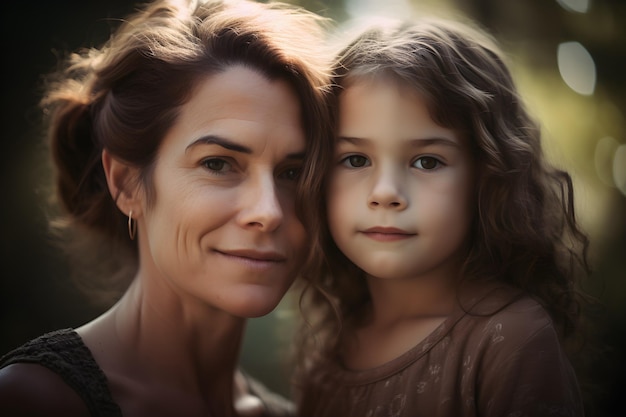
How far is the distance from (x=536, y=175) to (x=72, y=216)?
71.0 inches

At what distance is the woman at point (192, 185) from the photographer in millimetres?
2076

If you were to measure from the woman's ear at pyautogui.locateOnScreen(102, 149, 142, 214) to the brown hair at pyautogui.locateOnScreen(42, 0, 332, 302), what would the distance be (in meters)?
0.05

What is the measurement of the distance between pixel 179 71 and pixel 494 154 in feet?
3.50

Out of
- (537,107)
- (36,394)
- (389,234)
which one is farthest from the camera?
(537,107)

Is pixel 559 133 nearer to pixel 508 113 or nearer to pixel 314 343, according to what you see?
pixel 508 113

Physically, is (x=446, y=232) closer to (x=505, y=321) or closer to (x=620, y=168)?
(x=505, y=321)

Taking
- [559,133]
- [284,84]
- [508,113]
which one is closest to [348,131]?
[284,84]

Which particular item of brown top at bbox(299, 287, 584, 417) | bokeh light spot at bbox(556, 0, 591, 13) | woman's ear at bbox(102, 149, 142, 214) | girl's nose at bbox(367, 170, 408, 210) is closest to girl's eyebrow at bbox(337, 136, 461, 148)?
girl's nose at bbox(367, 170, 408, 210)

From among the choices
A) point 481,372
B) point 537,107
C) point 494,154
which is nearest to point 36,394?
point 481,372

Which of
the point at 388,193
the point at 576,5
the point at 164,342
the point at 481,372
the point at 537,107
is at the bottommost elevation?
the point at 164,342

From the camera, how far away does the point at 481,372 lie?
1.93m

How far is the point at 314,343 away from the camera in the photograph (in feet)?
8.59

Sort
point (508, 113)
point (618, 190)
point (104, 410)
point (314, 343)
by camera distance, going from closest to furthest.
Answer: point (104, 410) < point (508, 113) < point (314, 343) < point (618, 190)

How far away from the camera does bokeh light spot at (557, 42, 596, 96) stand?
316cm
